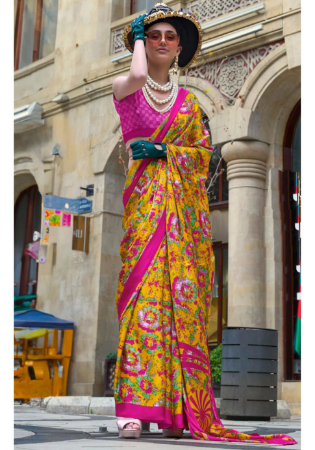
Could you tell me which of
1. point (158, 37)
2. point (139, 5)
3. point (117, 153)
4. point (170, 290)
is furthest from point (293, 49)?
point (170, 290)

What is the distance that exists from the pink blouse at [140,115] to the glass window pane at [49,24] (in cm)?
1023

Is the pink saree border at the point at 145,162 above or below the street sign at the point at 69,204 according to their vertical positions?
below

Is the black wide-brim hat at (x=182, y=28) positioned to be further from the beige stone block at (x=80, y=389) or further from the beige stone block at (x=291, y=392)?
the beige stone block at (x=80, y=389)

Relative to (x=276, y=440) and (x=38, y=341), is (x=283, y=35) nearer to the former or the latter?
(x=38, y=341)

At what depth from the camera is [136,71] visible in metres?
3.86

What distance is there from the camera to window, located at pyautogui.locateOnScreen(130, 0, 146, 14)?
12594 mm

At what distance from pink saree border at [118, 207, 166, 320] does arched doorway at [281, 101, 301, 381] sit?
20.7 ft

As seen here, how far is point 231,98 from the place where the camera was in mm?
10445

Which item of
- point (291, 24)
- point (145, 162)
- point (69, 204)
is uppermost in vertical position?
point (291, 24)

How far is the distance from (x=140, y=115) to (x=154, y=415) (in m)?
1.56

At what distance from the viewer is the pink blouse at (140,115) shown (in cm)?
401

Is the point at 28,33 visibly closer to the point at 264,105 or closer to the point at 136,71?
the point at 264,105

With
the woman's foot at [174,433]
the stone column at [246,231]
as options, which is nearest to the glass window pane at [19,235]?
the stone column at [246,231]
